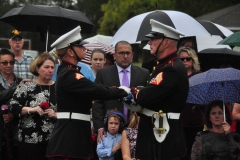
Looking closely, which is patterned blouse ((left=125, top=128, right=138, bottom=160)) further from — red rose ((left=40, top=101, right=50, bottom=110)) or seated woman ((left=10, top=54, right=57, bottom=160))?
red rose ((left=40, top=101, right=50, bottom=110))

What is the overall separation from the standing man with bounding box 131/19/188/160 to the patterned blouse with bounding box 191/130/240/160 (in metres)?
1.08

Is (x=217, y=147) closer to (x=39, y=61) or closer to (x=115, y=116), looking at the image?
(x=115, y=116)

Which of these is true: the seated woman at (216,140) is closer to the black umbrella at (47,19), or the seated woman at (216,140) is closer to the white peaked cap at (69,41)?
the white peaked cap at (69,41)

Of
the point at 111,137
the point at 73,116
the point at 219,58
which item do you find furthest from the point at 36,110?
the point at 219,58

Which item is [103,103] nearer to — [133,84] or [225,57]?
[133,84]

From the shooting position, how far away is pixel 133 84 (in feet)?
27.0

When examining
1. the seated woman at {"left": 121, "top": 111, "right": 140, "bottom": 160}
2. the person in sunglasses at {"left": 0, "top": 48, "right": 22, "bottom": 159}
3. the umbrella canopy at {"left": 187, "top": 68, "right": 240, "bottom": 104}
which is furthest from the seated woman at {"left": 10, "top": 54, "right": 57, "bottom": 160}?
the umbrella canopy at {"left": 187, "top": 68, "right": 240, "bottom": 104}

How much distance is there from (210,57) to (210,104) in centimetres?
245

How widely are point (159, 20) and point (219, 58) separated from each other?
3.92 feet

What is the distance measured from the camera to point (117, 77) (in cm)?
830

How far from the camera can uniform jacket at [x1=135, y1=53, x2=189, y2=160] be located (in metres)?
6.04

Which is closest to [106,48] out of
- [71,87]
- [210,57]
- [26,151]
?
[210,57]

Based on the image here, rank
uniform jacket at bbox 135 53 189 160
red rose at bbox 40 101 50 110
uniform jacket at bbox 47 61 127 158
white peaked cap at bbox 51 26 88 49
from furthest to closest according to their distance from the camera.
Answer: red rose at bbox 40 101 50 110
white peaked cap at bbox 51 26 88 49
uniform jacket at bbox 47 61 127 158
uniform jacket at bbox 135 53 189 160

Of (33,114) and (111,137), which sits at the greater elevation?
(33,114)
